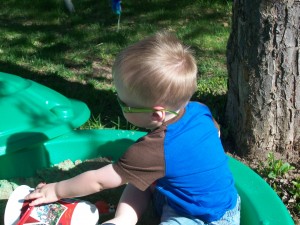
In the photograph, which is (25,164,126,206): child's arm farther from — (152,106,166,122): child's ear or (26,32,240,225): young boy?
(152,106,166,122): child's ear

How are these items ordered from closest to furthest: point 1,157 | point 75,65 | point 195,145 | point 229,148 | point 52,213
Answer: point 195,145 < point 52,213 < point 1,157 < point 229,148 < point 75,65

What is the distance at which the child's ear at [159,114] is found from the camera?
1627mm

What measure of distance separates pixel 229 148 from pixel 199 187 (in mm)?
918

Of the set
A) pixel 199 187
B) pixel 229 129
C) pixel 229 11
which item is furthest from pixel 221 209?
pixel 229 11

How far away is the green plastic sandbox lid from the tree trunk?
0.71 meters

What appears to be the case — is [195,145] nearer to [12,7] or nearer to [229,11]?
[229,11]

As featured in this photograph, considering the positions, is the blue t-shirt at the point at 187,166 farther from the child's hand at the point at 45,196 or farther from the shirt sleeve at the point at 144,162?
the child's hand at the point at 45,196

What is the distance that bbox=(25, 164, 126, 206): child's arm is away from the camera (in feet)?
5.50

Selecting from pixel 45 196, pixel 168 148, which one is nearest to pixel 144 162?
pixel 168 148

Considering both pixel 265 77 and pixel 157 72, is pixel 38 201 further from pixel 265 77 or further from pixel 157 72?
pixel 265 77

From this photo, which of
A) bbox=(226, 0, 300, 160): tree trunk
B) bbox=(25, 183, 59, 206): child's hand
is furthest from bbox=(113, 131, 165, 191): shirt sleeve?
bbox=(226, 0, 300, 160): tree trunk

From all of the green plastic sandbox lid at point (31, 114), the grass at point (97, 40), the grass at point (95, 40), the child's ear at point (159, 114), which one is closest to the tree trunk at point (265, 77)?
the grass at point (97, 40)

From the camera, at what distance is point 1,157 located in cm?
224

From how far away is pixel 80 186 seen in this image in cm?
173
